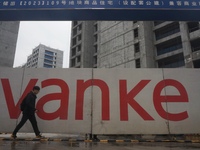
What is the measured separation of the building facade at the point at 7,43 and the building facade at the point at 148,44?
2329cm

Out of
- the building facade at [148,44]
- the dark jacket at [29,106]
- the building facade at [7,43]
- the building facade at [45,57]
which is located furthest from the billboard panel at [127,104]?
the building facade at [45,57]

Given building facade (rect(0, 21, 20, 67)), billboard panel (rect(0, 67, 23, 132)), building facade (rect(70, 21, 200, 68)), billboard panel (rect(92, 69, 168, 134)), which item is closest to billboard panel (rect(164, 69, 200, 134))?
billboard panel (rect(92, 69, 168, 134))

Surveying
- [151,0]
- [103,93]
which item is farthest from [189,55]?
[103,93]

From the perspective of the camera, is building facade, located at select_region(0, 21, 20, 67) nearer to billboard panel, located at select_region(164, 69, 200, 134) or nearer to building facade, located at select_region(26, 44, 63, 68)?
billboard panel, located at select_region(164, 69, 200, 134)

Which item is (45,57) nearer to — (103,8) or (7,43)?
(7,43)

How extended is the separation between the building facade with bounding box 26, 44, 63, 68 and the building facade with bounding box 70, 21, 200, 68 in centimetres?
7810

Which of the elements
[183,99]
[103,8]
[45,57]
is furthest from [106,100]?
[45,57]

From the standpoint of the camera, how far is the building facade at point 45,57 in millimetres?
113375

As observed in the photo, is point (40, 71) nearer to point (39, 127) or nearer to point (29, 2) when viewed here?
point (39, 127)

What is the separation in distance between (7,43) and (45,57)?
4077 inches

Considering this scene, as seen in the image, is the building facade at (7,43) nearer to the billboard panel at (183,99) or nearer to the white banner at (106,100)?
the white banner at (106,100)

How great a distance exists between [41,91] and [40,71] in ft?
2.41

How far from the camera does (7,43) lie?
47.3ft

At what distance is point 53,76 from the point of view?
7.21 metres
